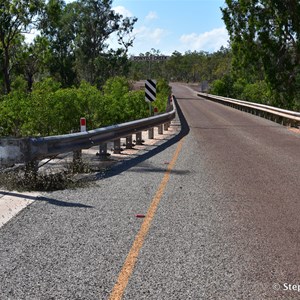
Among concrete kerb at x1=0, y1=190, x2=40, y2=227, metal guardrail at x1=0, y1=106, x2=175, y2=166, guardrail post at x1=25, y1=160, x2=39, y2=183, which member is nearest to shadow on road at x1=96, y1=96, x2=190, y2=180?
metal guardrail at x1=0, y1=106, x2=175, y2=166

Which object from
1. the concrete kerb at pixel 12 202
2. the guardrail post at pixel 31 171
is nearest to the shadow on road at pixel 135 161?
the guardrail post at pixel 31 171

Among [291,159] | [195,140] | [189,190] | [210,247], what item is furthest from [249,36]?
[210,247]

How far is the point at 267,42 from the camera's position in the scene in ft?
145

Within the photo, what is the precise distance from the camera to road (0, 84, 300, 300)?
12.5ft

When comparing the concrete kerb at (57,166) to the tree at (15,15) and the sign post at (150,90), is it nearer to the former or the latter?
the sign post at (150,90)

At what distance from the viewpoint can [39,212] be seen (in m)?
6.16

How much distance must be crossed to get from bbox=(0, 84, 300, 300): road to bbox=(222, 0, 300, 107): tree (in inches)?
1463

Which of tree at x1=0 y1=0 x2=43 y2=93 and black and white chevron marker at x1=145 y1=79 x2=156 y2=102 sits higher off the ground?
tree at x1=0 y1=0 x2=43 y2=93

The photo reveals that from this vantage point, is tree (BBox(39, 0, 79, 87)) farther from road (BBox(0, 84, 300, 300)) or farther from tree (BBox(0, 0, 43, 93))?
road (BBox(0, 84, 300, 300))

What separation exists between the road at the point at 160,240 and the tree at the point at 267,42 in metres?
37.2

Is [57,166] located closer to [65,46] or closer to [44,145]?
[44,145]

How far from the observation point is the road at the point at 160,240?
149 inches

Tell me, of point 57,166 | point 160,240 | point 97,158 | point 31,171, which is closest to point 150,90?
point 97,158

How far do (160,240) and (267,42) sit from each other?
4202cm
